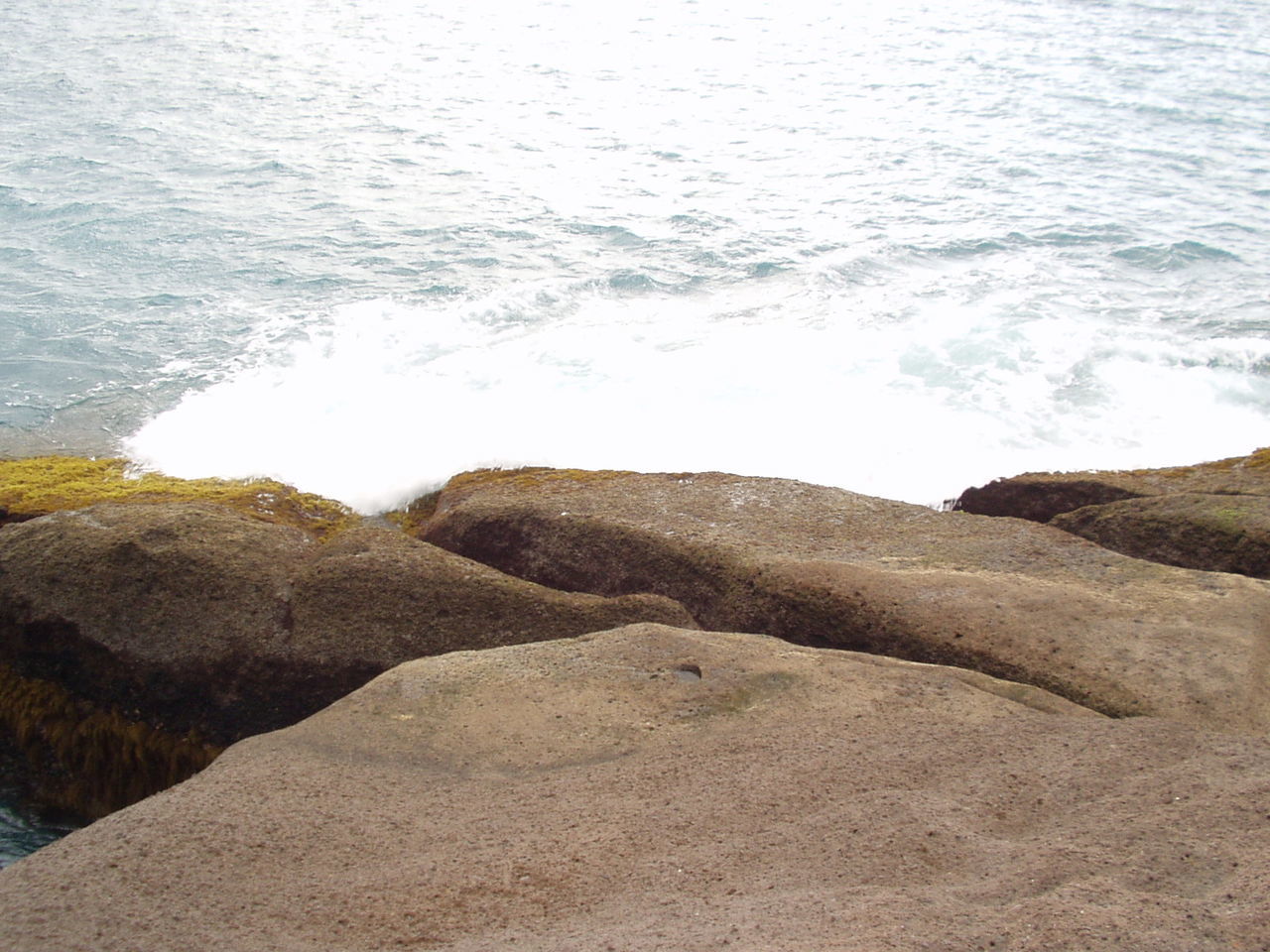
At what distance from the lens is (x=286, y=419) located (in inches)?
632

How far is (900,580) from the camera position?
9.10m

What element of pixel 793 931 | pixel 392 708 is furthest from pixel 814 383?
pixel 793 931

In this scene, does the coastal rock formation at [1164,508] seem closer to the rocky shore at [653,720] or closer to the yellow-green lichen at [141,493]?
the rocky shore at [653,720]

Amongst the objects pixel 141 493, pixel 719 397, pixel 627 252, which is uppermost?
pixel 627 252

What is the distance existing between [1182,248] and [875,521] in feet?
52.8

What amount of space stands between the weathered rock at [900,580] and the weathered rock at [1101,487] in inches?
62.7

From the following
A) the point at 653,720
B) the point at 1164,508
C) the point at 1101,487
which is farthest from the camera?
the point at 1101,487

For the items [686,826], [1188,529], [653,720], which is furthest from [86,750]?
[1188,529]

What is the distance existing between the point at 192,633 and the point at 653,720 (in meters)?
3.98

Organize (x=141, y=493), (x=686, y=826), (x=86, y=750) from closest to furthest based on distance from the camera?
(x=686, y=826) → (x=86, y=750) → (x=141, y=493)

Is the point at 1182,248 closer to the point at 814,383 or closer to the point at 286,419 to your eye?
the point at 814,383

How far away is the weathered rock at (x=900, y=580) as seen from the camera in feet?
25.9

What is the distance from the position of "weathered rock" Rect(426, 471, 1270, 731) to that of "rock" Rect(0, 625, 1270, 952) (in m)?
0.71

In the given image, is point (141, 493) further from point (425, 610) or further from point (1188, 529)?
point (1188, 529)
